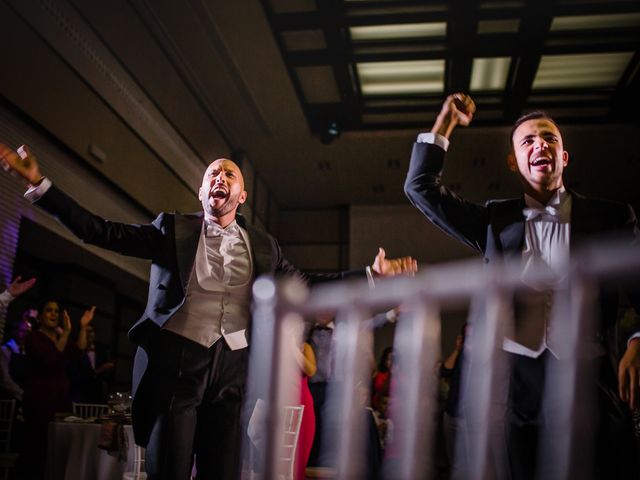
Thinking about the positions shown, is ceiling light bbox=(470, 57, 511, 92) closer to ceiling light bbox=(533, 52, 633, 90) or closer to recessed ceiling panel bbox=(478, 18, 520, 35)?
ceiling light bbox=(533, 52, 633, 90)

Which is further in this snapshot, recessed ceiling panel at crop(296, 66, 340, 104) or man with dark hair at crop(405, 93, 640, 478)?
recessed ceiling panel at crop(296, 66, 340, 104)

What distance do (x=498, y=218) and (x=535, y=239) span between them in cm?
11

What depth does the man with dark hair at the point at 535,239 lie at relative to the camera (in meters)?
1.20

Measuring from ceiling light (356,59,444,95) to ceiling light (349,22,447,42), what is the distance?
1.38ft

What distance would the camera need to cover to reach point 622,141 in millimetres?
7809

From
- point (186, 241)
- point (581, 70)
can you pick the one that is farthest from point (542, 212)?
point (581, 70)

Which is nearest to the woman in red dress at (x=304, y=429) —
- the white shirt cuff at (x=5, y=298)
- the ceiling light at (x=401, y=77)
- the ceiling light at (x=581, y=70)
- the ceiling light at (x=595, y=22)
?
the white shirt cuff at (x=5, y=298)

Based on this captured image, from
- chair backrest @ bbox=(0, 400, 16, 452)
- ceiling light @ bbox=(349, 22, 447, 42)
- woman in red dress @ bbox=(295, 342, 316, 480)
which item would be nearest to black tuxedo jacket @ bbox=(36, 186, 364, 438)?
woman in red dress @ bbox=(295, 342, 316, 480)

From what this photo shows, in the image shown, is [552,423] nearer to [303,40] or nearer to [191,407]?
[191,407]

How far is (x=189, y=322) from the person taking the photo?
1.93 metres

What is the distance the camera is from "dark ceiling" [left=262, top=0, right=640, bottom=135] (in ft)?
18.7

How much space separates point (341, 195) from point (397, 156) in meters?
1.77

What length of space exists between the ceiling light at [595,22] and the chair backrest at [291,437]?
14.1ft

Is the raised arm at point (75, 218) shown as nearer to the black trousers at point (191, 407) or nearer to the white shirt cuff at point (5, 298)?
the black trousers at point (191, 407)
